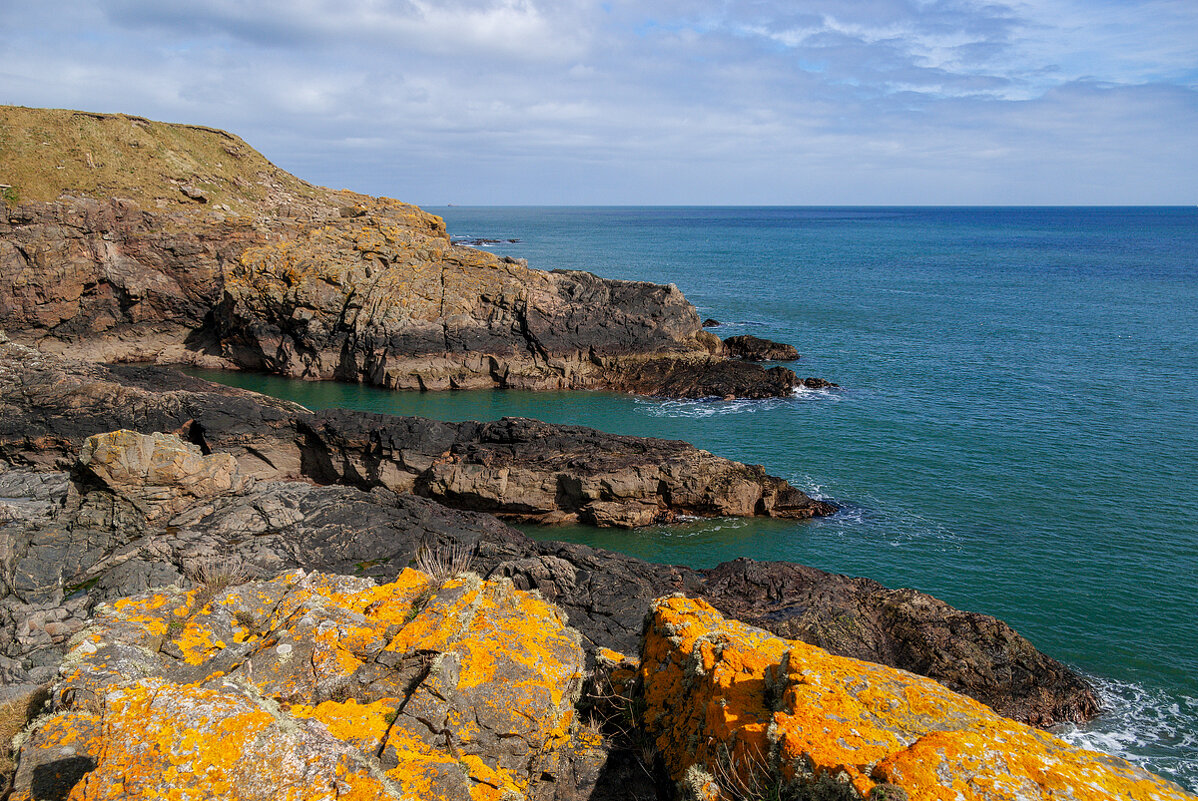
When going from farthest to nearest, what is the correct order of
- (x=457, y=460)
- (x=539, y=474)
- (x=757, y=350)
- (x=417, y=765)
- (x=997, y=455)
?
(x=757, y=350) < (x=997, y=455) < (x=457, y=460) < (x=539, y=474) < (x=417, y=765)

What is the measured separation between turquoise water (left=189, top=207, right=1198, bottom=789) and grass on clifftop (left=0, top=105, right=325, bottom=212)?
803 inches

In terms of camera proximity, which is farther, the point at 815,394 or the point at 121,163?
the point at 121,163

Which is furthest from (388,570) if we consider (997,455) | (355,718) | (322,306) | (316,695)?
(322,306)

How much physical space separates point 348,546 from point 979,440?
29508 millimetres

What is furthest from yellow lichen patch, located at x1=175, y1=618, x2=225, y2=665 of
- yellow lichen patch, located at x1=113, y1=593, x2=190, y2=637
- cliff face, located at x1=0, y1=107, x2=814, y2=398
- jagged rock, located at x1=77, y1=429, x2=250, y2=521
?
cliff face, located at x1=0, y1=107, x2=814, y2=398

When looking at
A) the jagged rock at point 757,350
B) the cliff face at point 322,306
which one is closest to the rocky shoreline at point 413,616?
the cliff face at point 322,306

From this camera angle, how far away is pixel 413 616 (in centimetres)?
766

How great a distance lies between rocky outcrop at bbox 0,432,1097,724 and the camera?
12219mm

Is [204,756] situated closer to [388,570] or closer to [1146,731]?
[388,570]

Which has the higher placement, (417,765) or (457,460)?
(417,765)

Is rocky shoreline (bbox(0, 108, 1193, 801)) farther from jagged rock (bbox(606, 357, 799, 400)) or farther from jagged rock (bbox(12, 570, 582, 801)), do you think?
jagged rock (bbox(606, 357, 799, 400))

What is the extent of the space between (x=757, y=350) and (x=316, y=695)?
45367 millimetres

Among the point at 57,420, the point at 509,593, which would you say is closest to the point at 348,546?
the point at 509,593

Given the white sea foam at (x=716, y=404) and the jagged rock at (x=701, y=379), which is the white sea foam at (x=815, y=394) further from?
the jagged rock at (x=701, y=379)
